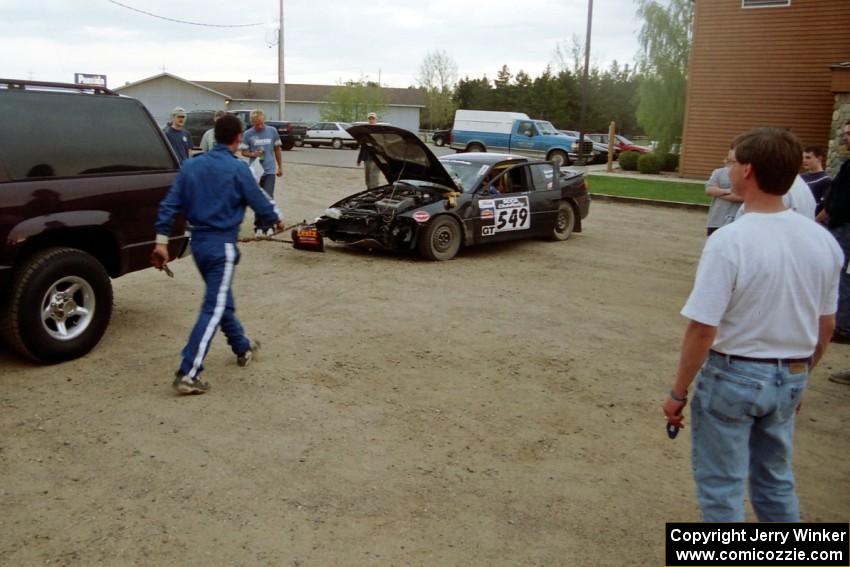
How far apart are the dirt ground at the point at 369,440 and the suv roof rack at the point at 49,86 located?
2.00 metres

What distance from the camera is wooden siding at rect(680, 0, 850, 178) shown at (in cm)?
2211

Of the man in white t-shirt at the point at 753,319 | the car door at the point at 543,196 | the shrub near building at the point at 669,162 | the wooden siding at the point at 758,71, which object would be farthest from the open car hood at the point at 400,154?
the shrub near building at the point at 669,162

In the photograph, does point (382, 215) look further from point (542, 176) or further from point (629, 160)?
point (629, 160)

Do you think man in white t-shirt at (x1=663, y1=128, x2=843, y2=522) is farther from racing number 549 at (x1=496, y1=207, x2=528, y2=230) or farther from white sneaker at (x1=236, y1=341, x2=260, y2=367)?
racing number 549 at (x1=496, y1=207, x2=528, y2=230)

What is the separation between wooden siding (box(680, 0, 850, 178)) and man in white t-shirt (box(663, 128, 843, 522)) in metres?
21.8

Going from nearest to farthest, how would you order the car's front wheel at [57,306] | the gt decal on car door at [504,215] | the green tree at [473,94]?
the car's front wheel at [57,306] < the gt decal on car door at [504,215] < the green tree at [473,94]

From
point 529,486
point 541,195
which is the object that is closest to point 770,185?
point 529,486

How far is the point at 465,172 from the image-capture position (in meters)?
10.7

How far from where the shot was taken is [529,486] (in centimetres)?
399

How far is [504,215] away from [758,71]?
1640 centimetres

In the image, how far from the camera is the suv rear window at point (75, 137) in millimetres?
5398

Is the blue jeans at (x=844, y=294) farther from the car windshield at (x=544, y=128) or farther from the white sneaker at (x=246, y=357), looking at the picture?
the car windshield at (x=544, y=128)

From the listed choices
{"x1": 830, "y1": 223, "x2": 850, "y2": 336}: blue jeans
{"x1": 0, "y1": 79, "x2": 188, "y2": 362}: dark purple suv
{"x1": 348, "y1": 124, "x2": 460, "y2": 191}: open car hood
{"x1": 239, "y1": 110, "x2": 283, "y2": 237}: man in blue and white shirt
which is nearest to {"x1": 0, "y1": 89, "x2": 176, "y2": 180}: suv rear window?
{"x1": 0, "y1": 79, "x2": 188, "y2": 362}: dark purple suv

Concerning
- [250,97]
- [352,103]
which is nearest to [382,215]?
[352,103]
